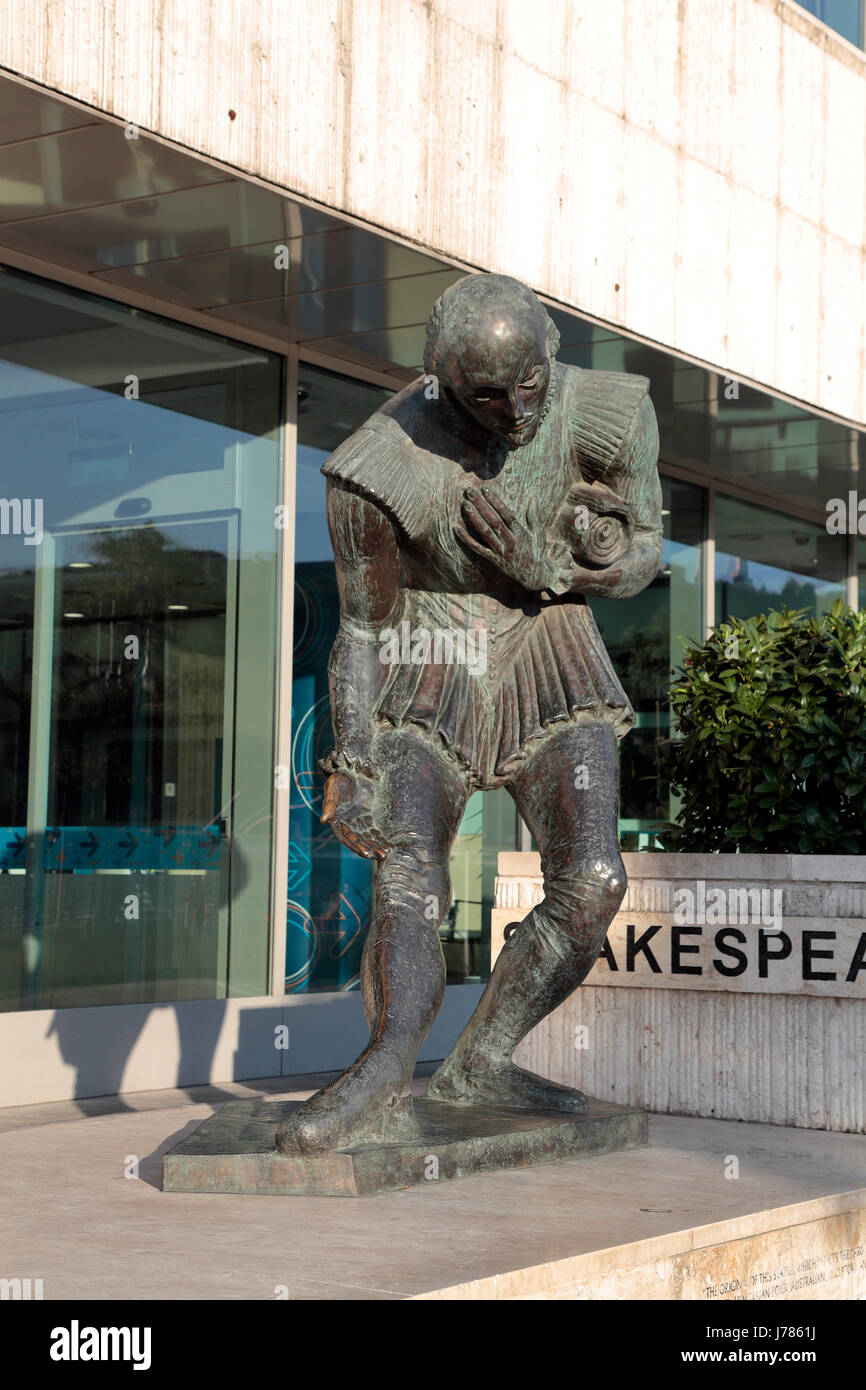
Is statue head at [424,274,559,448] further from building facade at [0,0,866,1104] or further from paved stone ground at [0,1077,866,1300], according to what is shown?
building facade at [0,0,866,1104]

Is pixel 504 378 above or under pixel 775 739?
above

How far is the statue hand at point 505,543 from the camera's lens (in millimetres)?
3857

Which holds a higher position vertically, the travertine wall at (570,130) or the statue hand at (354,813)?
the travertine wall at (570,130)

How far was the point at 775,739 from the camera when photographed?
5.93 metres

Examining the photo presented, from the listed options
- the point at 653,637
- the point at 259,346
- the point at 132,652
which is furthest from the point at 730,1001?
the point at 653,637

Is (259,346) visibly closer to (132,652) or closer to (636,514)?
(132,652)

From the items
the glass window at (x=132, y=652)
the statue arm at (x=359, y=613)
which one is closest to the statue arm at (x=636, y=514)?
the statue arm at (x=359, y=613)

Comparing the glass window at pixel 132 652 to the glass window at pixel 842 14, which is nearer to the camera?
the glass window at pixel 132 652

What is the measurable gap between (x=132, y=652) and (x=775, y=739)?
11.6ft

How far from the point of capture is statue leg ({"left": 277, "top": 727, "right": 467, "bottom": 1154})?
3.58 meters

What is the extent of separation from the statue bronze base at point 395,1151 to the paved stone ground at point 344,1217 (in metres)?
0.03

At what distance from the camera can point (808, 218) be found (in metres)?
10.2

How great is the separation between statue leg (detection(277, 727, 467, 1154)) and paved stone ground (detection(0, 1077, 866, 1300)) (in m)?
0.16

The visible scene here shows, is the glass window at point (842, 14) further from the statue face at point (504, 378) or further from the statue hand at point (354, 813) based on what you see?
the statue hand at point (354, 813)
